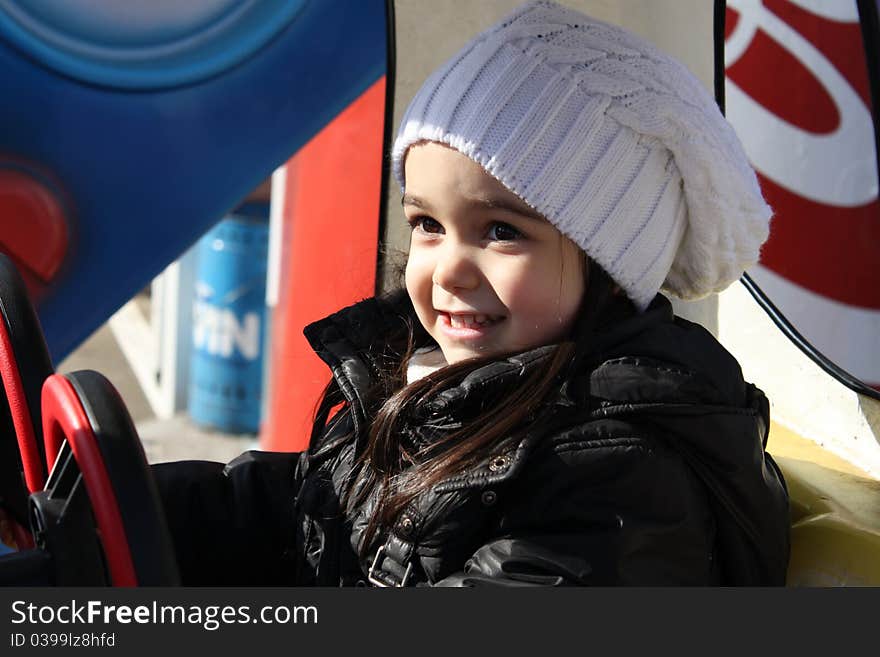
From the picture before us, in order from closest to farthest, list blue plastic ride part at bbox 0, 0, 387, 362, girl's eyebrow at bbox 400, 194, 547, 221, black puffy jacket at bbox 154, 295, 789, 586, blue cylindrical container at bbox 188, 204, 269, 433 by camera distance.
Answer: black puffy jacket at bbox 154, 295, 789, 586 → girl's eyebrow at bbox 400, 194, 547, 221 → blue plastic ride part at bbox 0, 0, 387, 362 → blue cylindrical container at bbox 188, 204, 269, 433

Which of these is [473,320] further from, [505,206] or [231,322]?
[231,322]

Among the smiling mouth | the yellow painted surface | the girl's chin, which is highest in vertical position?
the smiling mouth

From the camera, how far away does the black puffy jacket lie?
108 cm

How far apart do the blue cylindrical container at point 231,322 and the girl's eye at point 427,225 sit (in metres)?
3.24

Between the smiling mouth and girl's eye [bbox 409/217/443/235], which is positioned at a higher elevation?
girl's eye [bbox 409/217/443/235]

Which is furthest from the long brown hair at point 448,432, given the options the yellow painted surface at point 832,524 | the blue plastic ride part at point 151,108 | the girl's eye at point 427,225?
the blue plastic ride part at point 151,108

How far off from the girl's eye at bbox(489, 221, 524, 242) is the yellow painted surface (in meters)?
0.48

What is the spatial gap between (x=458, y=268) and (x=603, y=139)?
0.20 meters

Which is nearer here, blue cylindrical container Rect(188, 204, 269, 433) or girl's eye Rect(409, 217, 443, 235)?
girl's eye Rect(409, 217, 443, 235)

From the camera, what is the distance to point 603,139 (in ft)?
3.88

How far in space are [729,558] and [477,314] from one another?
36 centimetres

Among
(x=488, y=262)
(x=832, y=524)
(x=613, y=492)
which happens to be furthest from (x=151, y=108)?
(x=832, y=524)

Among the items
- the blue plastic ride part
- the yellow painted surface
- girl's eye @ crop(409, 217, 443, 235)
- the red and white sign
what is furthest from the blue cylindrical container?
girl's eye @ crop(409, 217, 443, 235)

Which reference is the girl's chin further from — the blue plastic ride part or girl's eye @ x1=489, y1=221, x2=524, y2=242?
the blue plastic ride part
